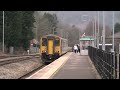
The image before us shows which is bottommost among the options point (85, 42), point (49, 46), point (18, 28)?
point (49, 46)

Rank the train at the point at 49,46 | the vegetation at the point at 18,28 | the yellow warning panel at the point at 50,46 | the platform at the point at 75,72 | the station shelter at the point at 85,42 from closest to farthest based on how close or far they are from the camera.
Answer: the platform at the point at 75,72, the train at the point at 49,46, the yellow warning panel at the point at 50,46, the station shelter at the point at 85,42, the vegetation at the point at 18,28

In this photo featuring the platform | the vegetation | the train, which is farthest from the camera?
the vegetation

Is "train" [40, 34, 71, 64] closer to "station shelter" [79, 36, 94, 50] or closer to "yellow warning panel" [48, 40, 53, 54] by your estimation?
"yellow warning panel" [48, 40, 53, 54]

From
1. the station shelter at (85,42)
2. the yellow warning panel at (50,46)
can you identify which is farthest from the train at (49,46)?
the station shelter at (85,42)

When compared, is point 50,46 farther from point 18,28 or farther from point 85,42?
point 18,28

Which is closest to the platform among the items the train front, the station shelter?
the train front

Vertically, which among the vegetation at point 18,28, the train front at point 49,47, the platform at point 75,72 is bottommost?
the platform at point 75,72

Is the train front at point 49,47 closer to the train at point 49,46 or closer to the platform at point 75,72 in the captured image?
the train at point 49,46

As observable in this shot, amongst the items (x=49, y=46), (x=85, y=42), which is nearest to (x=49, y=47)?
(x=49, y=46)

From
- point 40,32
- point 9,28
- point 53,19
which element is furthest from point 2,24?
point 53,19

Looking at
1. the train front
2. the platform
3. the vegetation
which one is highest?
the vegetation

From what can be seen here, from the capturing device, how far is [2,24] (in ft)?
222
